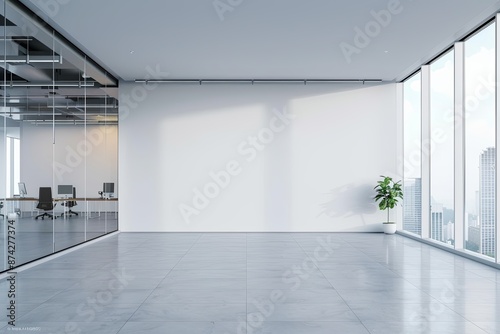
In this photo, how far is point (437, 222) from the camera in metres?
10.2

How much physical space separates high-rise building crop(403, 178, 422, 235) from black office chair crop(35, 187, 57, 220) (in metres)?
8.56

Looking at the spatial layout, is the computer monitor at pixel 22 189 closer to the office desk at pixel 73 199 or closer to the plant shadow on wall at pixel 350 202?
the office desk at pixel 73 199

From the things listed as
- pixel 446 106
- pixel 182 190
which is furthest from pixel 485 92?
pixel 182 190

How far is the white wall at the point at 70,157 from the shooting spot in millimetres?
7605

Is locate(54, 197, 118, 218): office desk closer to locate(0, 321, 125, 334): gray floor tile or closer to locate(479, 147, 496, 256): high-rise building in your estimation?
locate(0, 321, 125, 334): gray floor tile

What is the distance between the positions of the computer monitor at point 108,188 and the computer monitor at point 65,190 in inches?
78.5

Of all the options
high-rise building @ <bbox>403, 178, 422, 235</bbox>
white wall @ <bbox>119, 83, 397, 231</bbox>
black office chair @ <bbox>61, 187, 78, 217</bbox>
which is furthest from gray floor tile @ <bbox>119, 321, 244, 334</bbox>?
high-rise building @ <bbox>403, 178, 422, 235</bbox>

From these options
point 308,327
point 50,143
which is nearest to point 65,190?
point 50,143

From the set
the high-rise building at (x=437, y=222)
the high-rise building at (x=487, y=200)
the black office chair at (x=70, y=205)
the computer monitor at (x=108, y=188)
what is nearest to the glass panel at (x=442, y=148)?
the high-rise building at (x=437, y=222)

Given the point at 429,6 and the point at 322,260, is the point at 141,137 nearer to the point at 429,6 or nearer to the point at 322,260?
the point at 322,260

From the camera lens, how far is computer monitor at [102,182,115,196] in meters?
11.6

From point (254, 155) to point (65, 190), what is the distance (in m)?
5.17

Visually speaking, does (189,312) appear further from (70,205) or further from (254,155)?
(254,155)

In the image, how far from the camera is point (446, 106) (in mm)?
9734
